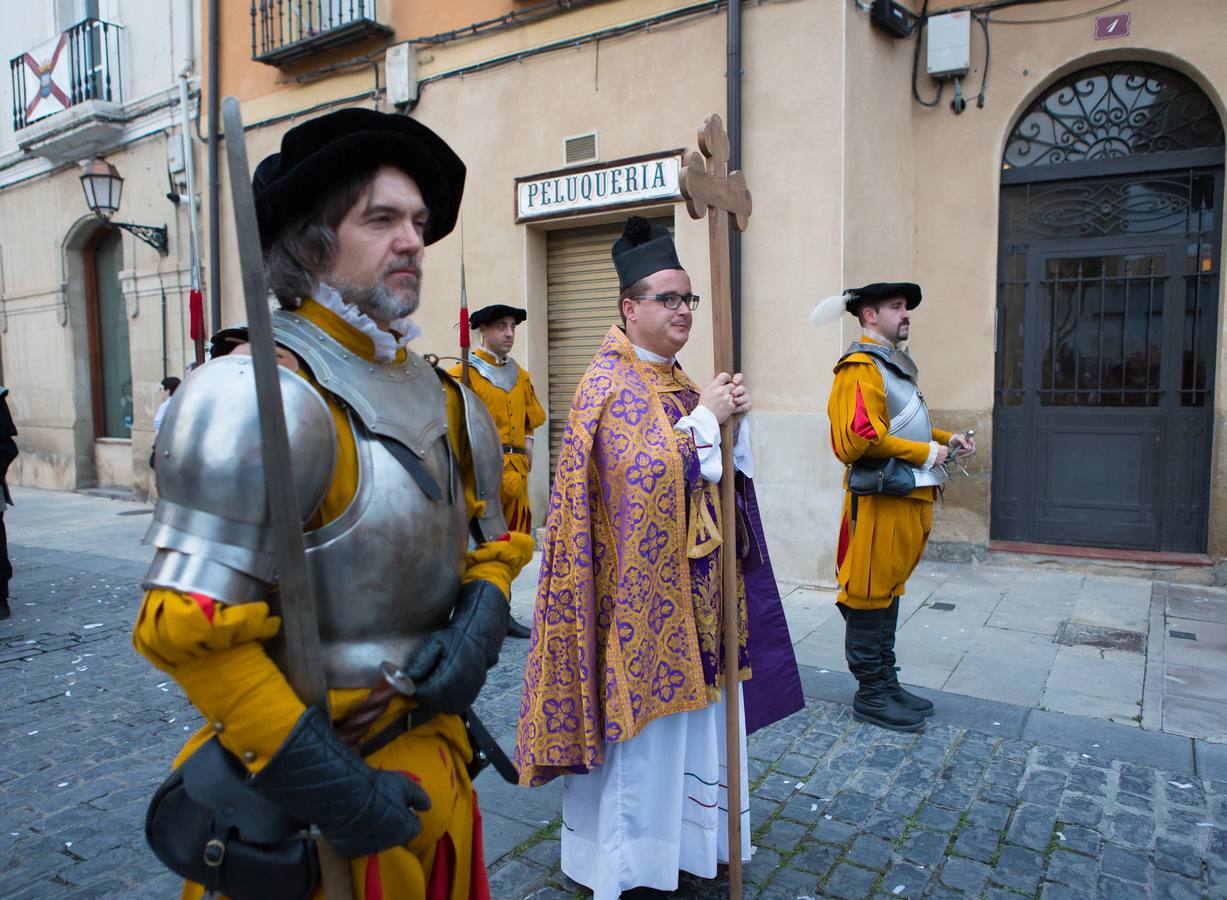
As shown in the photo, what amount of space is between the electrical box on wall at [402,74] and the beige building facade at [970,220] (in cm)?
129

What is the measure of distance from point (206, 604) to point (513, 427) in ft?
14.2

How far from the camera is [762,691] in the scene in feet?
9.34

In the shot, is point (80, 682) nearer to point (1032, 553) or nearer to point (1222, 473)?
point (1032, 553)

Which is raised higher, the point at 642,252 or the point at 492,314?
the point at 492,314

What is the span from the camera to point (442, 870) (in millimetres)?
1685

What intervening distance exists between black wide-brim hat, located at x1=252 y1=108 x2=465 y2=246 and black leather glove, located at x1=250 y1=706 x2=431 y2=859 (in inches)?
34.4

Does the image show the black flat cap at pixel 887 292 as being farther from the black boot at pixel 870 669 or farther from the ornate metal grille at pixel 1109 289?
the ornate metal grille at pixel 1109 289

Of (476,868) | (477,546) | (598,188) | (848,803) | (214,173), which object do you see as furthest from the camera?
(214,173)

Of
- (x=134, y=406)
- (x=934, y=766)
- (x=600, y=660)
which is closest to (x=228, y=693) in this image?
(x=600, y=660)

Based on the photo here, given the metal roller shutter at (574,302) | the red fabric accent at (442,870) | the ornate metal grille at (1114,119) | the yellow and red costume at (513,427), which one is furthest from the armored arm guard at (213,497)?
the ornate metal grille at (1114,119)

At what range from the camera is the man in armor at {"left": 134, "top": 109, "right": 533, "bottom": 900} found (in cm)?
127

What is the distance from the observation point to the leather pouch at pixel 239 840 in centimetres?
140

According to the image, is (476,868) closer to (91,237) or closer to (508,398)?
(508,398)

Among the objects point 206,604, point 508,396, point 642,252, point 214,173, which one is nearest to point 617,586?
point 642,252
